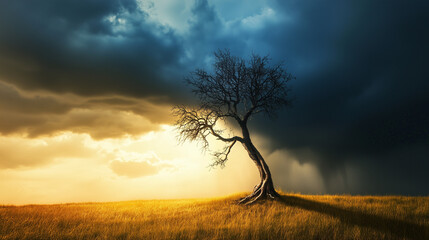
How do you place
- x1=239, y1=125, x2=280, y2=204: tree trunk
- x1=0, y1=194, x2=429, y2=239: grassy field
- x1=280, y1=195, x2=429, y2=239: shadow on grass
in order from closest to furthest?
1. x1=0, y1=194, x2=429, y2=239: grassy field
2. x1=280, y1=195, x2=429, y2=239: shadow on grass
3. x1=239, y1=125, x2=280, y2=204: tree trunk

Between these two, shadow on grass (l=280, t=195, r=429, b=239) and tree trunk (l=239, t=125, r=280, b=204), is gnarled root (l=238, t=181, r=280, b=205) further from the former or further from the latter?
shadow on grass (l=280, t=195, r=429, b=239)

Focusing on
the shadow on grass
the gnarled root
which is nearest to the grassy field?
the shadow on grass

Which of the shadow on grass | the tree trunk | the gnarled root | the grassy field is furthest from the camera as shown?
the tree trunk

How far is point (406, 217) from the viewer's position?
1577cm

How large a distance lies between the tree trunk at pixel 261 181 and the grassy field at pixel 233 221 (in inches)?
37.9

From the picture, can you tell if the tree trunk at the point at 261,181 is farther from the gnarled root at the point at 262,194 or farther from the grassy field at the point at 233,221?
the grassy field at the point at 233,221

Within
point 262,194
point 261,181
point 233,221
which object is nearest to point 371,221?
point 262,194

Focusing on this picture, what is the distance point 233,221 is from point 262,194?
19.0 ft

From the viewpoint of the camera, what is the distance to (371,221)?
14.6m

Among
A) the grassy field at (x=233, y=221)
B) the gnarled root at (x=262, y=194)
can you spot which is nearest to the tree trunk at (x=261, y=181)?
the gnarled root at (x=262, y=194)

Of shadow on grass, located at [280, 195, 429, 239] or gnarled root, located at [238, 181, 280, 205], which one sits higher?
gnarled root, located at [238, 181, 280, 205]

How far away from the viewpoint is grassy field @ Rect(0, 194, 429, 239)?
12.3 m

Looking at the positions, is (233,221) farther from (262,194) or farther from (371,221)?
(371,221)

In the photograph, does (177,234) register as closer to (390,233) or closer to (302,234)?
(302,234)
